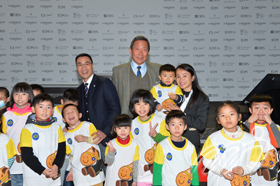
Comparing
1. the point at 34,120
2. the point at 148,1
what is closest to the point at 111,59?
the point at 148,1

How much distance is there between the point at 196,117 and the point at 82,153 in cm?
121

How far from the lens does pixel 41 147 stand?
2.48m

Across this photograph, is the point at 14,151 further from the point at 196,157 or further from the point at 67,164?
the point at 196,157

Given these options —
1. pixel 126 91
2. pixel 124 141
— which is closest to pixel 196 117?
pixel 124 141

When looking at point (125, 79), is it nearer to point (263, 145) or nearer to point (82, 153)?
point (82, 153)

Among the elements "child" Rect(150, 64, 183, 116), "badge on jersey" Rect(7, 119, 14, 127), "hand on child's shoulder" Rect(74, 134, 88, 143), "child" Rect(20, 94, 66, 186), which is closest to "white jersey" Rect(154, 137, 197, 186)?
"child" Rect(150, 64, 183, 116)

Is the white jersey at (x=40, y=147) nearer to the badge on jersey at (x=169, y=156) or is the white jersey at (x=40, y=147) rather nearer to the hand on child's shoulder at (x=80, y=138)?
the hand on child's shoulder at (x=80, y=138)

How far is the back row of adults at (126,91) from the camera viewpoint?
2707mm

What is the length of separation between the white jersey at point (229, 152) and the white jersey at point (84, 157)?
1.10 m

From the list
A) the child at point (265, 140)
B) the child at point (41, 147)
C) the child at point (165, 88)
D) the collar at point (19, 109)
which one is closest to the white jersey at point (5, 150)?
the child at point (41, 147)

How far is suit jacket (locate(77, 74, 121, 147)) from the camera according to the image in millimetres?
2988

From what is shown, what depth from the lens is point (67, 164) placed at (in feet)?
9.58

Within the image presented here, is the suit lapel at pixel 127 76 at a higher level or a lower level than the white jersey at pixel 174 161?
higher

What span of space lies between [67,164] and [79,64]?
3.66 ft
